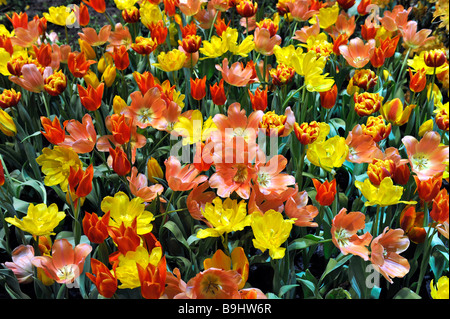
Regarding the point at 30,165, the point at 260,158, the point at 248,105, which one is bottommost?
the point at 30,165

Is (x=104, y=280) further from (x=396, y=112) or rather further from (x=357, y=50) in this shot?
(x=357, y=50)

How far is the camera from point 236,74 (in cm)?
159

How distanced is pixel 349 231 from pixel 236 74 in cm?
68

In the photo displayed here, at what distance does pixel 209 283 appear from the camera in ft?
3.39

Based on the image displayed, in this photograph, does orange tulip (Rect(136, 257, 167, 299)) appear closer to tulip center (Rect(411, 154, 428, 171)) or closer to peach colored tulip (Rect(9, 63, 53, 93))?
tulip center (Rect(411, 154, 428, 171))

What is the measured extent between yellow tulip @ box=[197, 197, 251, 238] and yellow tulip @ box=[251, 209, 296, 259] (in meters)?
0.04

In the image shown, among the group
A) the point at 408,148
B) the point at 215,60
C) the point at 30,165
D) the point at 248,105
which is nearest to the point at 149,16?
the point at 215,60

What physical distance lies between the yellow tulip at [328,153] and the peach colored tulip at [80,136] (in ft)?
1.96

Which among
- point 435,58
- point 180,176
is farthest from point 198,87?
point 435,58

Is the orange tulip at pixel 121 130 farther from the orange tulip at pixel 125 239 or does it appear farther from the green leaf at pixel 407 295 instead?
the green leaf at pixel 407 295

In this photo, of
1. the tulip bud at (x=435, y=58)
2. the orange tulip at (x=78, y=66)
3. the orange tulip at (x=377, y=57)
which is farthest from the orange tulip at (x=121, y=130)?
the tulip bud at (x=435, y=58)

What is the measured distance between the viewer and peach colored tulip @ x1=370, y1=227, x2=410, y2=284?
3.61 ft

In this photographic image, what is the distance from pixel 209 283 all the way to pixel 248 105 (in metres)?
0.87
